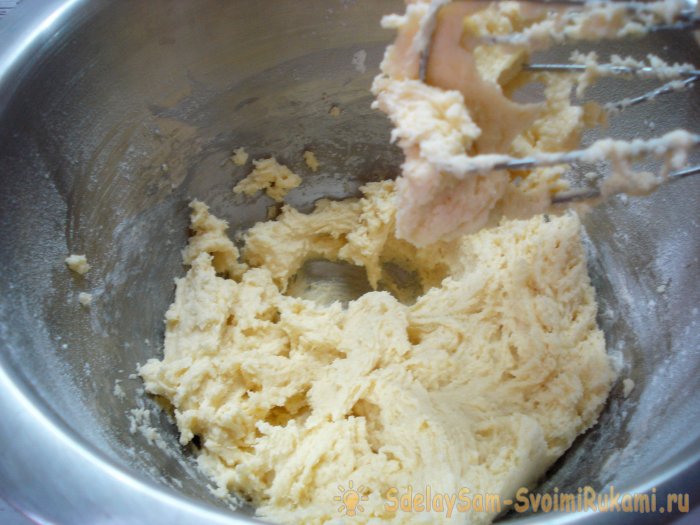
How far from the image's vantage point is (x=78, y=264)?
56.8 inches

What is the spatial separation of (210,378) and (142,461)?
31cm

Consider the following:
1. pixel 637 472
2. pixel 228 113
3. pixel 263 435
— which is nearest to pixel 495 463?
pixel 637 472

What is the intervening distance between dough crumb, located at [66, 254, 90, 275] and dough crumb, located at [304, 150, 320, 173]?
806 millimetres

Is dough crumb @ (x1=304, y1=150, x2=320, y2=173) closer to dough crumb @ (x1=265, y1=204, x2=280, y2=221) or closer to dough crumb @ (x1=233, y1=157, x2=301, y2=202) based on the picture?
dough crumb @ (x1=233, y1=157, x2=301, y2=202)

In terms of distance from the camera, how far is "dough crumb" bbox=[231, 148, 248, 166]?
189 cm

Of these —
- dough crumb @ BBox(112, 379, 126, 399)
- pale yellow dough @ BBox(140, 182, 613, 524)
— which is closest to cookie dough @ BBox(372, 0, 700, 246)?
Result: pale yellow dough @ BBox(140, 182, 613, 524)

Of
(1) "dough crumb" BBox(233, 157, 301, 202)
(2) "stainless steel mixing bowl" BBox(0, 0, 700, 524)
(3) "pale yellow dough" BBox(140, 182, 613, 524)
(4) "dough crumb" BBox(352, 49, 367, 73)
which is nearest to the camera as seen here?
(2) "stainless steel mixing bowl" BBox(0, 0, 700, 524)

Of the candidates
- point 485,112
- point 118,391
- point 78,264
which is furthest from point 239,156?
point 485,112

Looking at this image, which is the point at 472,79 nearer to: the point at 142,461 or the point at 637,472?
the point at 637,472

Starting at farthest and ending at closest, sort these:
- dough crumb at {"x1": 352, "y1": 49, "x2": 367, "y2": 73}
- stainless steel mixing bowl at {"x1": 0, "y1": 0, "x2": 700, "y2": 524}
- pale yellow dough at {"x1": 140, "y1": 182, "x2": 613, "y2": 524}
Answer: dough crumb at {"x1": 352, "y1": 49, "x2": 367, "y2": 73} < pale yellow dough at {"x1": 140, "y1": 182, "x2": 613, "y2": 524} < stainless steel mixing bowl at {"x1": 0, "y1": 0, "x2": 700, "y2": 524}

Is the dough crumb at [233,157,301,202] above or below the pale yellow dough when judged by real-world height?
above

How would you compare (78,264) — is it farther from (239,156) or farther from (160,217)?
(239,156)

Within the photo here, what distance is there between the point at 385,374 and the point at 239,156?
2.72ft

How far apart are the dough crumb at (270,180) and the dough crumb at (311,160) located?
0.18 ft
